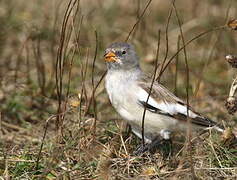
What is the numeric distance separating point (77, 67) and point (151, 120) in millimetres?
2777

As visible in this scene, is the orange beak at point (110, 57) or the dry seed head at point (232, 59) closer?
the dry seed head at point (232, 59)

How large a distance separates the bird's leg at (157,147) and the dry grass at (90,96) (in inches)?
2.6

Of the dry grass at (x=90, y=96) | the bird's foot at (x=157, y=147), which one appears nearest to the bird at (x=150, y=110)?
the bird's foot at (x=157, y=147)

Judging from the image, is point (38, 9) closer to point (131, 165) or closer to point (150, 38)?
point (150, 38)

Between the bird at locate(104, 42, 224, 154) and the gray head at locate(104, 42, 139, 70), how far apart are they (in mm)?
89

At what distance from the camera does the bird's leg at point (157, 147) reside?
4176 mm

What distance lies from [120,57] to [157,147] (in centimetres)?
77

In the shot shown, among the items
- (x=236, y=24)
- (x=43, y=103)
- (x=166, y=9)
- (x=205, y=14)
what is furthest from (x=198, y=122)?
(x=166, y=9)

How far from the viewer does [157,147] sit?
4402mm

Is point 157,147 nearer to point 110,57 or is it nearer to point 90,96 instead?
point 110,57

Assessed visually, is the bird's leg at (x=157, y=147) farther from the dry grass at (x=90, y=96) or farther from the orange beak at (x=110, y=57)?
the orange beak at (x=110, y=57)

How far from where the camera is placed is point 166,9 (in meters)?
8.28

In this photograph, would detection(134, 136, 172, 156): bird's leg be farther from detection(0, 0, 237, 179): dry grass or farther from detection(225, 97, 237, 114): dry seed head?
detection(225, 97, 237, 114): dry seed head

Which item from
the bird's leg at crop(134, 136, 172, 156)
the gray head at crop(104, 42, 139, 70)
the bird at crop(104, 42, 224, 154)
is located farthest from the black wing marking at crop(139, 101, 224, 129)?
the gray head at crop(104, 42, 139, 70)
